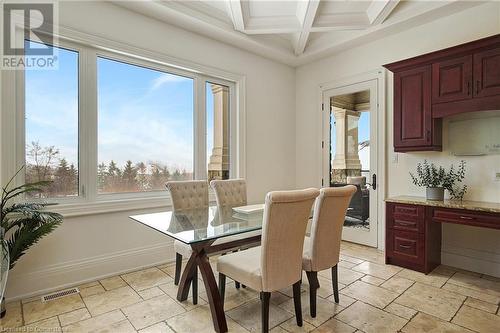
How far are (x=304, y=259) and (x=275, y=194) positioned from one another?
2.61ft

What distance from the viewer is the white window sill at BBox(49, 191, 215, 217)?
9.33 ft

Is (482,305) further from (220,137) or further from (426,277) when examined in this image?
(220,137)

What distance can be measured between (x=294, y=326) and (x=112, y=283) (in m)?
1.93

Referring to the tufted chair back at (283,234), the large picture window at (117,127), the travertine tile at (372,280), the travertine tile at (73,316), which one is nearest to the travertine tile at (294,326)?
the tufted chair back at (283,234)

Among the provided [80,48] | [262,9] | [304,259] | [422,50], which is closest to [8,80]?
[80,48]

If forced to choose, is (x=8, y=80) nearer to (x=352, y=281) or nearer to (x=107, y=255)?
(x=107, y=255)

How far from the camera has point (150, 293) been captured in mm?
2672

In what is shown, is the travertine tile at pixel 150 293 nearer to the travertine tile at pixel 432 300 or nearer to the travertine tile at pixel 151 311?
the travertine tile at pixel 151 311

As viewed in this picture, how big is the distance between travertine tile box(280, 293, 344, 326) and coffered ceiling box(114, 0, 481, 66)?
3.13 meters

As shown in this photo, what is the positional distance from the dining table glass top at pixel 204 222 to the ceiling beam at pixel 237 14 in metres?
2.35

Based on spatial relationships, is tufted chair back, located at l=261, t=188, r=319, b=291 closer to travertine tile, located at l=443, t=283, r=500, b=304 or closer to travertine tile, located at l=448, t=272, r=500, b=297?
travertine tile, located at l=443, t=283, r=500, b=304

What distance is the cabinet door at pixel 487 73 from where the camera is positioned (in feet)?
8.98

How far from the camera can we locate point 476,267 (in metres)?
3.14

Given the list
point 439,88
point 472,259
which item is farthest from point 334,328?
point 439,88
